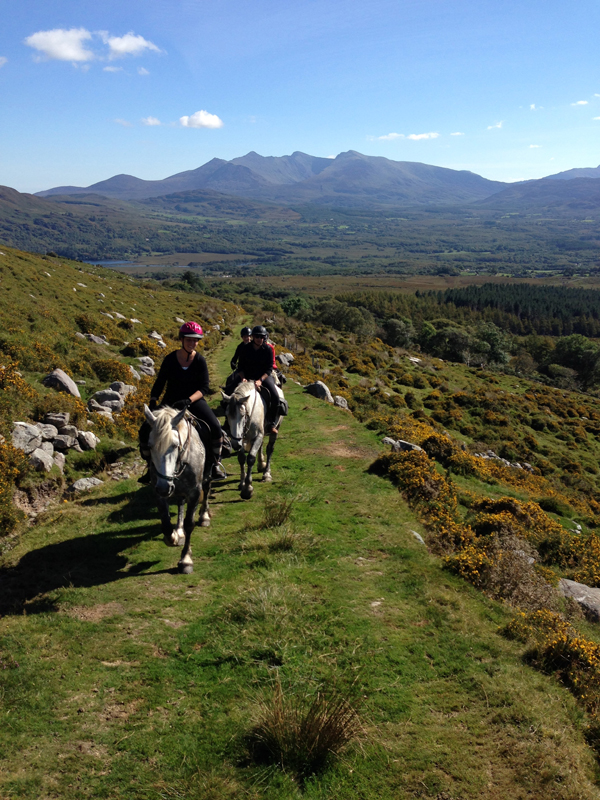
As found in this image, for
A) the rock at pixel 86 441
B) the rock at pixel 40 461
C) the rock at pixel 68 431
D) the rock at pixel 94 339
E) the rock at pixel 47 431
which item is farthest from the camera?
the rock at pixel 94 339

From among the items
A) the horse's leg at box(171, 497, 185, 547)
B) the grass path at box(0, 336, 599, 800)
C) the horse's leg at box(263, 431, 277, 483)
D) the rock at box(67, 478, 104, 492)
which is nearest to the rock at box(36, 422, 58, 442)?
the rock at box(67, 478, 104, 492)

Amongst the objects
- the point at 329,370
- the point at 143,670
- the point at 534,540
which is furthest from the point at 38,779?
the point at 329,370

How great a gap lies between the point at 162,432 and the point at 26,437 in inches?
252

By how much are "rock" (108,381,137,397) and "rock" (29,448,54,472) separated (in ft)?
21.0

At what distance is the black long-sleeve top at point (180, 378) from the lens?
8492 mm

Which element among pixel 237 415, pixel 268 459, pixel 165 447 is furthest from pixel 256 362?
pixel 165 447

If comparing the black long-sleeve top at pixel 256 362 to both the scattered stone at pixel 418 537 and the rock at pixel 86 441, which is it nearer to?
the rock at pixel 86 441

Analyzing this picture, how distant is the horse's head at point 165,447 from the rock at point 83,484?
5162 millimetres

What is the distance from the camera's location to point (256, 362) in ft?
39.7

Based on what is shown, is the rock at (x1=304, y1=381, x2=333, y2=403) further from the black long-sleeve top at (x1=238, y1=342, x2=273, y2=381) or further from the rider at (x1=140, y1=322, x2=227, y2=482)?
the rider at (x1=140, y1=322, x2=227, y2=482)

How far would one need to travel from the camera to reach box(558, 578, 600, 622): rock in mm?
10430

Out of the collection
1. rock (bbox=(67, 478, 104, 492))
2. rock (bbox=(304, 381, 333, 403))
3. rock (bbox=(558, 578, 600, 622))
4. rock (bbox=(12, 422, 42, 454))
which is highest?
rock (bbox=(12, 422, 42, 454))

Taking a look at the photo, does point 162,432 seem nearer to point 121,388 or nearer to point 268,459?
point 268,459

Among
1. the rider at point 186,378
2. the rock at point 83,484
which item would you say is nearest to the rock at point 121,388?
the rock at point 83,484
